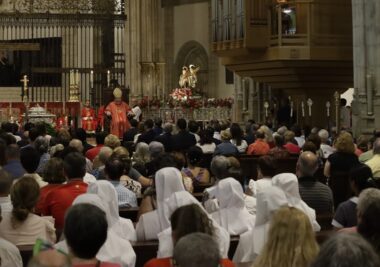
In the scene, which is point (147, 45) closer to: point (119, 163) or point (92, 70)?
point (92, 70)

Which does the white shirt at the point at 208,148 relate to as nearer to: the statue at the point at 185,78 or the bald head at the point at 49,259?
the bald head at the point at 49,259

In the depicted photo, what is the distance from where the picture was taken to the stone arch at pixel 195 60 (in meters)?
31.2

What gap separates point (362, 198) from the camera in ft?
15.4

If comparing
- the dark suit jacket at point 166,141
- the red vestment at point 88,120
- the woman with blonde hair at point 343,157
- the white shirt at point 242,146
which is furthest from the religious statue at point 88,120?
the woman with blonde hair at point 343,157

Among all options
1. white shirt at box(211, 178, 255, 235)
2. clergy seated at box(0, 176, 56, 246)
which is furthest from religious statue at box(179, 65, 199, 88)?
clergy seated at box(0, 176, 56, 246)

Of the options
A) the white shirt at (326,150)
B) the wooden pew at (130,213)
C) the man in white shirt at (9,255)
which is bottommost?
the man in white shirt at (9,255)

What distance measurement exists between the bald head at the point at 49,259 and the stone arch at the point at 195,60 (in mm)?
27563

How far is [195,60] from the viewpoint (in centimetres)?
3183

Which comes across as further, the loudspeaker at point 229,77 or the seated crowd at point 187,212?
the loudspeaker at point 229,77

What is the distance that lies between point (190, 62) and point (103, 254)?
26715 millimetres

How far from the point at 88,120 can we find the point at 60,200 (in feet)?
57.8

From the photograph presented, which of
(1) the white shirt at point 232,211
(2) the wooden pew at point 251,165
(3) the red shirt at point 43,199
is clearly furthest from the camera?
(2) the wooden pew at point 251,165

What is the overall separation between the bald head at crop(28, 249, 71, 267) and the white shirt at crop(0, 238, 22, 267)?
7.18 feet

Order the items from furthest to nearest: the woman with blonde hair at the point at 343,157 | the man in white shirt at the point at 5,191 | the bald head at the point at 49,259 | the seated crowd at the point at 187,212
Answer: the woman with blonde hair at the point at 343,157 < the man in white shirt at the point at 5,191 < the seated crowd at the point at 187,212 < the bald head at the point at 49,259
